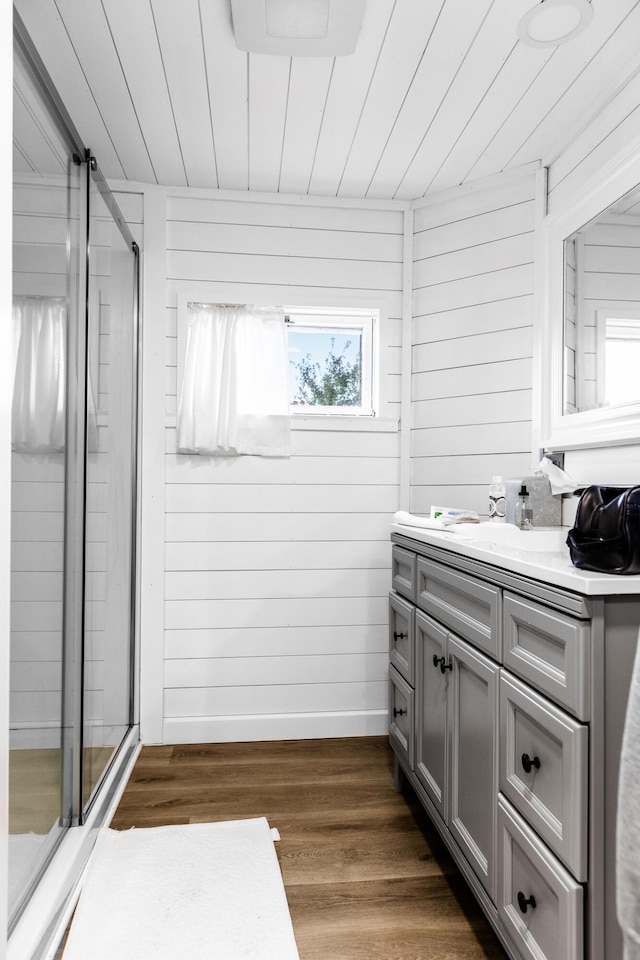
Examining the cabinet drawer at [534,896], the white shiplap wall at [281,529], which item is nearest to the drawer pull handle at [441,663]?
the cabinet drawer at [534,896]

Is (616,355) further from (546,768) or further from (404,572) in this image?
(546,768)

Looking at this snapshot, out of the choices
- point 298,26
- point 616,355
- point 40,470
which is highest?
point 298,26

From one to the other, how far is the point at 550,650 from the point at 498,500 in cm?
101

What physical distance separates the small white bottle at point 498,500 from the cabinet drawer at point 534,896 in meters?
1.00

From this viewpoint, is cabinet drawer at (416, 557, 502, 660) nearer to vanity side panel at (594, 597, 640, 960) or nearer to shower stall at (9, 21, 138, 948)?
vanity side panel at (594, 597, 640, 960)

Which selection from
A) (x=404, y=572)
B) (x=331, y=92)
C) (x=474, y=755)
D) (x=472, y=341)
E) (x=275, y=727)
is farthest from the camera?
(x=275, y=727)

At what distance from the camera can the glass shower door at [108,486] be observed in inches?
75.8

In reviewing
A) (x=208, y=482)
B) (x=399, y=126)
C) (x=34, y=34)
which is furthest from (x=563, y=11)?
(x=208, y=482)

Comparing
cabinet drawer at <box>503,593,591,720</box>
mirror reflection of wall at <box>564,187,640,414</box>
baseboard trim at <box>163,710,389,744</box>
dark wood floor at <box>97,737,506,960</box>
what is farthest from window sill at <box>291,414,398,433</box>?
cabinet drawer at <box>503,593,591,720</box>

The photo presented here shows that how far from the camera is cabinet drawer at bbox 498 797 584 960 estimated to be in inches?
42.1

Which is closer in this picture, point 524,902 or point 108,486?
point 524,902

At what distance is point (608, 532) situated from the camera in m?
1.11

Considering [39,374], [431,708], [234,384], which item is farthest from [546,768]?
[234,384]

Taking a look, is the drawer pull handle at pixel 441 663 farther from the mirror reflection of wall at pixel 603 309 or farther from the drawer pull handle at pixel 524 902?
the mirror reflection of wall at pixel 603 309
